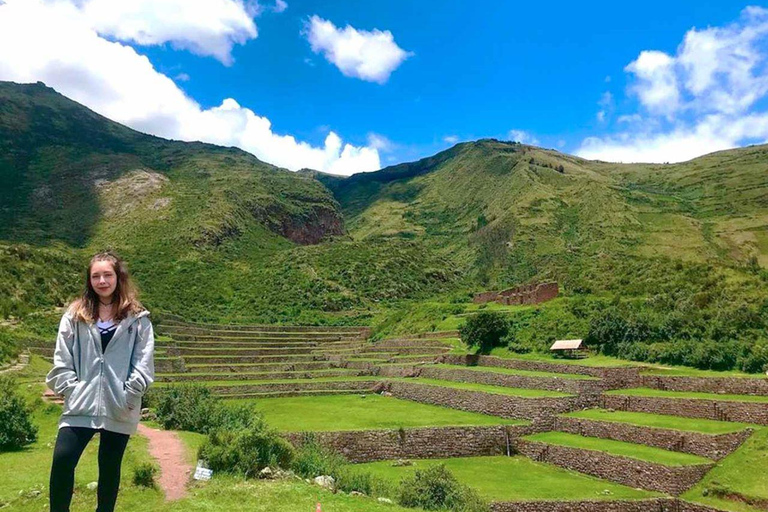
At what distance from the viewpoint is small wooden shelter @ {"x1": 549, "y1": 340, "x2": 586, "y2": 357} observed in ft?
94.8

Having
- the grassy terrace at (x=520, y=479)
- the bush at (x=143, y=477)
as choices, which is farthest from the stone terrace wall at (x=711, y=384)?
the bush at (x=143, y=477)

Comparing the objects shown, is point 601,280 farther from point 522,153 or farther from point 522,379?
point 522,153

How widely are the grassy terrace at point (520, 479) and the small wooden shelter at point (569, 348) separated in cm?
1024

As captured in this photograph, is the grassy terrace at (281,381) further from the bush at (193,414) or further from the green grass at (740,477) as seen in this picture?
the green grass at (740,477)

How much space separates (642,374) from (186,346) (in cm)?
2986

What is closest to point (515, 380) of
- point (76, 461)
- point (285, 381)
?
point (285, 381)

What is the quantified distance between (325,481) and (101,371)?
7123 mm

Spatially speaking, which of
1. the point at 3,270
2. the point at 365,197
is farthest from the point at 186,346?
the point at 365,197

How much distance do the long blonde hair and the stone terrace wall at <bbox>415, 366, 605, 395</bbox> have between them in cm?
2158

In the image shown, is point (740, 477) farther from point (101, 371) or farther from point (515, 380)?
point (101, 371)

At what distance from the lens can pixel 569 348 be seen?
2906 cm

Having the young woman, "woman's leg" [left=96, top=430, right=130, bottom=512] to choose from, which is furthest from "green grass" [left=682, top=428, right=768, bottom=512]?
the young woman

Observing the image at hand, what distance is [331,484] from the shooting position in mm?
10914

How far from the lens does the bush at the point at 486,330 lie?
34.0 m
